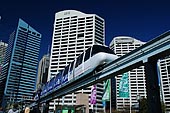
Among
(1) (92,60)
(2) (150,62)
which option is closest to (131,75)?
(1) (92,60)

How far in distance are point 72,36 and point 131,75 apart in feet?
197

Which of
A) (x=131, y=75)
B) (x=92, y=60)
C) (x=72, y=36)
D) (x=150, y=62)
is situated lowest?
(x=150, y=62)

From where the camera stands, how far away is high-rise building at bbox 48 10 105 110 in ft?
476

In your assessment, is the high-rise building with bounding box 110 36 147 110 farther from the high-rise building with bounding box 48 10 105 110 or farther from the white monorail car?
the white monorail car

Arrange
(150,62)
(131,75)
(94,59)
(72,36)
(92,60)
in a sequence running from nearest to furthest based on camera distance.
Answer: (150,62)
(94,59)
(92,60)
(72,36)
(131,75)

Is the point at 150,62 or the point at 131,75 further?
the point at 131,75

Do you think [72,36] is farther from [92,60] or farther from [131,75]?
[92,60]

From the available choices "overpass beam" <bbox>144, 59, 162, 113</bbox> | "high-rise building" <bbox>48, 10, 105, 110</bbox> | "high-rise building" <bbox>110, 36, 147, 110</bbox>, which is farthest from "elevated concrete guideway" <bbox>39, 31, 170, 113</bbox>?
"high-rise building" <bbox>110, 36, 147, 110</bbox>

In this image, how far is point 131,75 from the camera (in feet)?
549

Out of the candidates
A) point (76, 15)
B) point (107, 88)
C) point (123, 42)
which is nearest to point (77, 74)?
point (107, 88)

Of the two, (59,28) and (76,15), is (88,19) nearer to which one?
(76,15)

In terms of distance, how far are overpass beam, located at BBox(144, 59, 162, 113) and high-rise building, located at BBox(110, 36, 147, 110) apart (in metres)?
143

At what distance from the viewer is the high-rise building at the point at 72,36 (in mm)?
145125

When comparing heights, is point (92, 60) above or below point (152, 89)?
above
